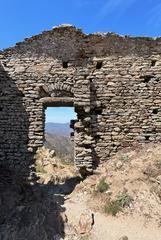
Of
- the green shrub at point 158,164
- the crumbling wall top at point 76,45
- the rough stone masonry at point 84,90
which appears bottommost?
the green shrub at point 158,164

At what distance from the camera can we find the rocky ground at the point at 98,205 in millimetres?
9703

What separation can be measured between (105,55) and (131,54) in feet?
3.10

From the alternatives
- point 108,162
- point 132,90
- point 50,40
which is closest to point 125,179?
→ point 108,162

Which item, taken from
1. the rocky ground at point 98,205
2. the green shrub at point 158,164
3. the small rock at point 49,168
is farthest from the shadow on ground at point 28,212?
the small rock at point 49,168

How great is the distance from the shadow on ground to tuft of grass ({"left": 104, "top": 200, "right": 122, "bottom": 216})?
4.21ft

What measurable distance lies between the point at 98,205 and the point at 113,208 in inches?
21.2

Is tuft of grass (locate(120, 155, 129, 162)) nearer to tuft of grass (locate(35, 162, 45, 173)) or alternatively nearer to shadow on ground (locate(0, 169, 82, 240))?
shadow on ground (locate(0, 169, 82, 240))

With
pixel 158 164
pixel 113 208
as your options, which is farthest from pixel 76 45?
pixel 113 208

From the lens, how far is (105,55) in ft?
44.0

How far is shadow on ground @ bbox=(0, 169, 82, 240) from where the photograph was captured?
31.3ft

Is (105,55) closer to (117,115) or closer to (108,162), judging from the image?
(117,115)

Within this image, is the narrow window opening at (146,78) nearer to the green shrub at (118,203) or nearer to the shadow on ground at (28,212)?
the green shrub at (118,203)

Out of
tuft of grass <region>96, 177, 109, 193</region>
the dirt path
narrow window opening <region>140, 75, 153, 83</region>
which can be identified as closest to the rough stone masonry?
narrow window opening <region>140, 75, 153, 83</region>

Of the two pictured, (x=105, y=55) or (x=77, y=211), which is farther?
(x=105, y=55)
